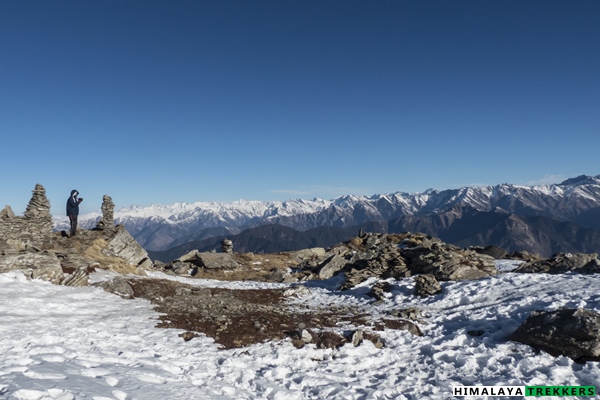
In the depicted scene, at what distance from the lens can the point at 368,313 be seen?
19.2 metres

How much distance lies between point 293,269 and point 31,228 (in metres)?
29.1

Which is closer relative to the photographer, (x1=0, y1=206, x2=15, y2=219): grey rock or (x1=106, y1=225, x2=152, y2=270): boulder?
(x1=0, y1=206, x2=15, y2=219): grey rock

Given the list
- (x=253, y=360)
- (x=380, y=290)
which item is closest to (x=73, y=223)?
(x=253, y=360)

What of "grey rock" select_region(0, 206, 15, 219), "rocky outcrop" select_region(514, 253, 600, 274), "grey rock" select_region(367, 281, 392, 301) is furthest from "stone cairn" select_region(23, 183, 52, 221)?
"rocky outcrop" select_region(514, 253, 600, 274)

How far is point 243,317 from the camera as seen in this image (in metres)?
17.7

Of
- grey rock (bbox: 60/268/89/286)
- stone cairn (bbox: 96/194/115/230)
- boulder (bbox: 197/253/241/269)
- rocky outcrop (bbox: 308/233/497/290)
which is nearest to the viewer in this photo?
grey rock (bbox: 60/268/89/286)

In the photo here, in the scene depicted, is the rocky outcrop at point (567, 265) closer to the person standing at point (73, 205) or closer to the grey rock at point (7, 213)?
the person standing at point (73, 205)

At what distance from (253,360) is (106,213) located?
3381 cm

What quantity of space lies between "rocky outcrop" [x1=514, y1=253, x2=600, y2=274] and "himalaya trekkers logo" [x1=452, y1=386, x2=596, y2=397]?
52.3 ft

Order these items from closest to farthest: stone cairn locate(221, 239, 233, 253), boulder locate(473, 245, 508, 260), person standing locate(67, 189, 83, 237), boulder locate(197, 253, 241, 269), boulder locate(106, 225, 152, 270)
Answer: person standing locate(67, 189, 83, 237) < boulder locate(106, 225, 152, 270) < boulder locate(473, 245, 508, 260) < boulder locate(197, 253, 241, 269) < stone cairn locate(221, 239, 233, 253)

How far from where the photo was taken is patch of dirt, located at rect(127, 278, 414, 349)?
1460 cm

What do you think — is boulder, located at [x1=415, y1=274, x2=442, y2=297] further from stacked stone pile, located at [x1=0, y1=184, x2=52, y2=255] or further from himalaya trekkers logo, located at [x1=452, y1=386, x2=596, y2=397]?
stacked stone pile, located at [x1=0, y1=184, x2=52, y2=255]

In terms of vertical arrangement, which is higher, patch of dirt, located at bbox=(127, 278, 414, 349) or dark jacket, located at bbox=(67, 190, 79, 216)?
dark jacket, located at bbox=(67, 190, 79, 216)

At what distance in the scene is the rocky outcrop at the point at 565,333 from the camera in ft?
36.6
